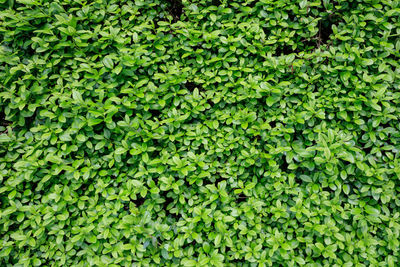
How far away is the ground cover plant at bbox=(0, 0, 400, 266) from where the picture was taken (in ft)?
7.38

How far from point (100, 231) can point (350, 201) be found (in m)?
2.30

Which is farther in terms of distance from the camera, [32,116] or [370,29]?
[32,116]

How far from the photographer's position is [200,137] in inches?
92.5

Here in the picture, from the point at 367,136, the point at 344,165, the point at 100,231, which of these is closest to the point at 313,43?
the point at 367,136

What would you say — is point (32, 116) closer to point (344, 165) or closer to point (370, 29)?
point (344, 165)

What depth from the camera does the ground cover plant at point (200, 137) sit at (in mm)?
2248

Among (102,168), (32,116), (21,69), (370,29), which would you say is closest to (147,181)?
(102,168)

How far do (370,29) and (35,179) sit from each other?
344 cm

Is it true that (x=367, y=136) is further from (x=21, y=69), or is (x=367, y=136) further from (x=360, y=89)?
(x=21, y=69)

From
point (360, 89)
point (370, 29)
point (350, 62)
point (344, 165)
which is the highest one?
point (370, 29)

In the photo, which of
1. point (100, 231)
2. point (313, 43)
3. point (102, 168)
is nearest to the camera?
point (100, 231)

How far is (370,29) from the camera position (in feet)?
7.68

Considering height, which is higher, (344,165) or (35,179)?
(344,165)

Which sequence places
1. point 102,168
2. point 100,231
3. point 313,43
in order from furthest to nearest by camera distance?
point 313,43 < point 102,168 < point 100,231
